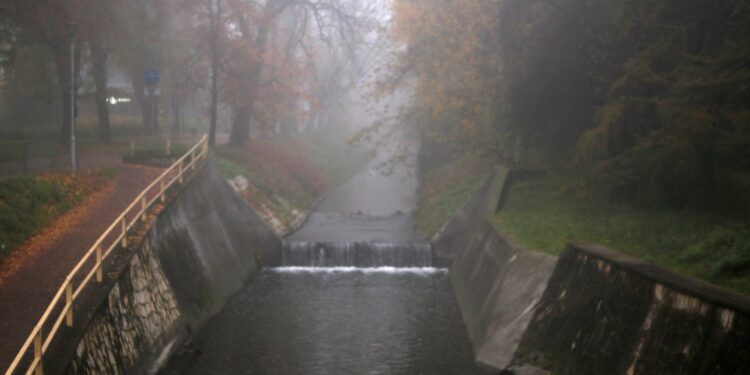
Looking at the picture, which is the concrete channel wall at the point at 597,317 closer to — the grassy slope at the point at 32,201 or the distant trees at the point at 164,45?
the grassy slope at the point at 32,201

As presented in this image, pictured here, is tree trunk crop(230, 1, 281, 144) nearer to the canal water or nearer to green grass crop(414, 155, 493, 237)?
the canal water

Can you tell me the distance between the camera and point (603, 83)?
2561cm

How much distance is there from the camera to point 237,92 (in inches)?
1571

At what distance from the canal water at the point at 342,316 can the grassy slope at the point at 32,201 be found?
15.8ft

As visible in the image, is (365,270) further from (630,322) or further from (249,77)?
(630,322)

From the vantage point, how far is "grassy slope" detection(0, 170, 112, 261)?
17.7 meters

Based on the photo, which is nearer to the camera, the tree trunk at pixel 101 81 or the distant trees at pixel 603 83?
the distant trees at pixel 603 83

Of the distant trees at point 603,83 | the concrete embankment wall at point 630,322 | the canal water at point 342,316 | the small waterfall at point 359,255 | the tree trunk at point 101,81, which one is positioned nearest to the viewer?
the concrete embankment wall at point 630,322

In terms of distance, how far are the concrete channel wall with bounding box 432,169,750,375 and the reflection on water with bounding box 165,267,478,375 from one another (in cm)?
104

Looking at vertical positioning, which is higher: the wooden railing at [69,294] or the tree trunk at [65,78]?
the tree trunk at [65,78]

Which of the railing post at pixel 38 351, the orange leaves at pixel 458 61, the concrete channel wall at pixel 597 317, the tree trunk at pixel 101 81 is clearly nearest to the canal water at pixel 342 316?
the concrete channel wall at pixel 597 317

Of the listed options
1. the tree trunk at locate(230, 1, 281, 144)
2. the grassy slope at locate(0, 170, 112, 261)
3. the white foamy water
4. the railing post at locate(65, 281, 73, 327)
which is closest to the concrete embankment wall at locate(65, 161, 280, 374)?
the railing post at locate(65, 281, 73, 327)

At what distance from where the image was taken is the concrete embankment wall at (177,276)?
47.3 ft

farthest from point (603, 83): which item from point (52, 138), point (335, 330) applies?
point (52, 138)
